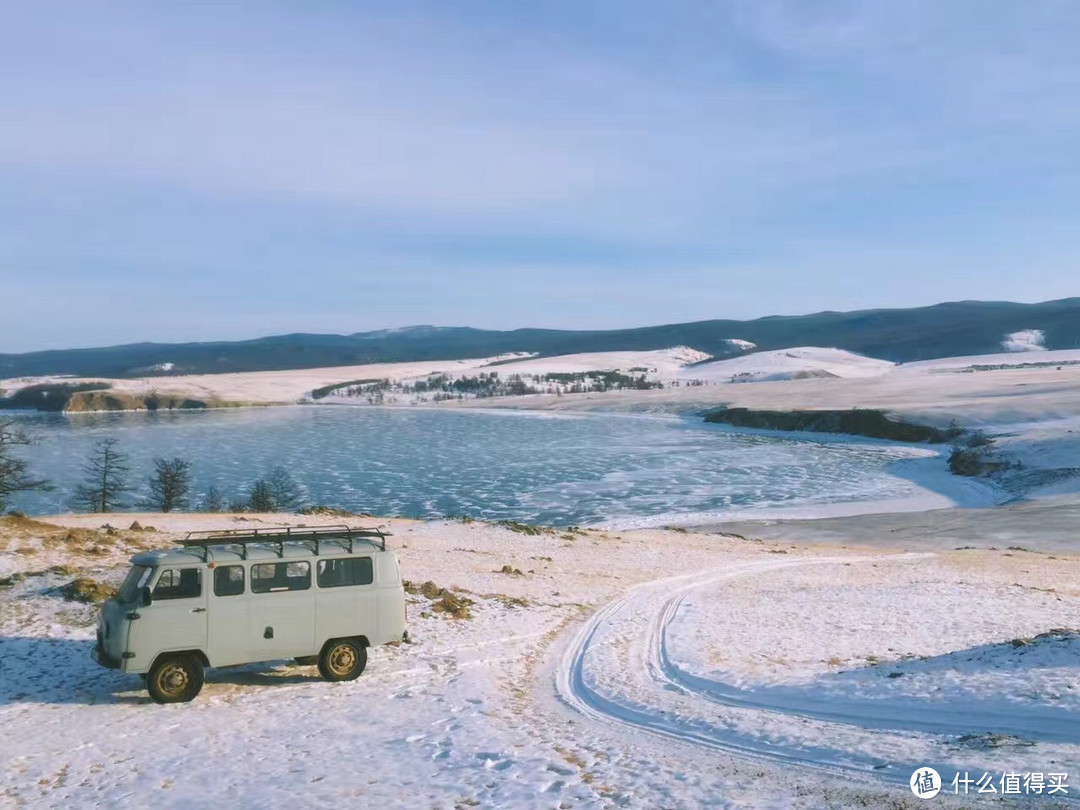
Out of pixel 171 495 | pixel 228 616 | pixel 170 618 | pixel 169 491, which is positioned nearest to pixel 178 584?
pixel 170 618

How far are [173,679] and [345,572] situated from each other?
294cm

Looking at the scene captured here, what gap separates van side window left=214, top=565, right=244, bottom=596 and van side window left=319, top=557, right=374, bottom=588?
49.1 inches

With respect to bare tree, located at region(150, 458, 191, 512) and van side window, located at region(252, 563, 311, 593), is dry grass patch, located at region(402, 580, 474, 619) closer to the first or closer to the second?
van side window, located at region(252, 563, 311, 593)

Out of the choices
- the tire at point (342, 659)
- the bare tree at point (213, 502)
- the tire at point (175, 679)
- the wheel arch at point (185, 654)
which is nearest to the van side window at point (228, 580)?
the wheel arch at point (185, 654)

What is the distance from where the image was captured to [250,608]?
43.1 ft

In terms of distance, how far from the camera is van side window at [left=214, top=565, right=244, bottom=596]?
12.9 m

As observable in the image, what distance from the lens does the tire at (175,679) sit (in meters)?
12.6

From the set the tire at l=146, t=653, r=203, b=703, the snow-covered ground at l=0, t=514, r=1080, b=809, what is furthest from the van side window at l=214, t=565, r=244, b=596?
the snow-covered ground at l=0, t=514, r=1080, b=809

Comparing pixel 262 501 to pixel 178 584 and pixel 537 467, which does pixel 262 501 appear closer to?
pixel 537 467

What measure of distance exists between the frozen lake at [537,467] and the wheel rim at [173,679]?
121ft

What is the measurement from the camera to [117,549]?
22.9 m

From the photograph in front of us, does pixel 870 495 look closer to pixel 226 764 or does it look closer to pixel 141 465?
pixel 226 764

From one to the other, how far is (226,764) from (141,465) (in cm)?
7899

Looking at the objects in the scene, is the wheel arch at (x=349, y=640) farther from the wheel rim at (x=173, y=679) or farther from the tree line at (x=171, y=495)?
the tree line at (x=171, y=495)
